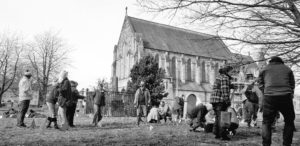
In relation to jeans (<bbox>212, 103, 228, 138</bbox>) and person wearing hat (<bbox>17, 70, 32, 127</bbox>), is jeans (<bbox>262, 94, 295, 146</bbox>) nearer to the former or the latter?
jeans (<bbox>212, 103, 228, 138</bbox>)

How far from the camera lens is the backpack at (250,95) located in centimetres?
788

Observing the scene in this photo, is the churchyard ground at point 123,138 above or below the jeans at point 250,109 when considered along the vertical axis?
below

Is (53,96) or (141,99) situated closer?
(53,96)

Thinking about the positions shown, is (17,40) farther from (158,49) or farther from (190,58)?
(190,58)

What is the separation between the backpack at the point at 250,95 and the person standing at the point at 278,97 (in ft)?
8.40

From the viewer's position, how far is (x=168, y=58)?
4159 cm

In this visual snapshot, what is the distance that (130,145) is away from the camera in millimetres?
5199

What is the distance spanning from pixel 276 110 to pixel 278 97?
304 mm

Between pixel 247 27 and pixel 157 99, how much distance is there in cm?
1998

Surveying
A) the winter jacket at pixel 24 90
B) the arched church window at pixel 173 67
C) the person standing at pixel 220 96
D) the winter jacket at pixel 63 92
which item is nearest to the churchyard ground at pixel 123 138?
the person standing at pixel 220 96

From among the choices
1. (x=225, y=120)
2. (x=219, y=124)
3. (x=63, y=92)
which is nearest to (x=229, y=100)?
(x=225, y=120)

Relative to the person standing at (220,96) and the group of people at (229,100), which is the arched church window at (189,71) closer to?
the group of people at (229,100)

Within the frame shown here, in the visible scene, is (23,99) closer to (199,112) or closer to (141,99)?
(141,99)

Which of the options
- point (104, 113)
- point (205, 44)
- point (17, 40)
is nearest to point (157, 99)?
point (104, 113)
